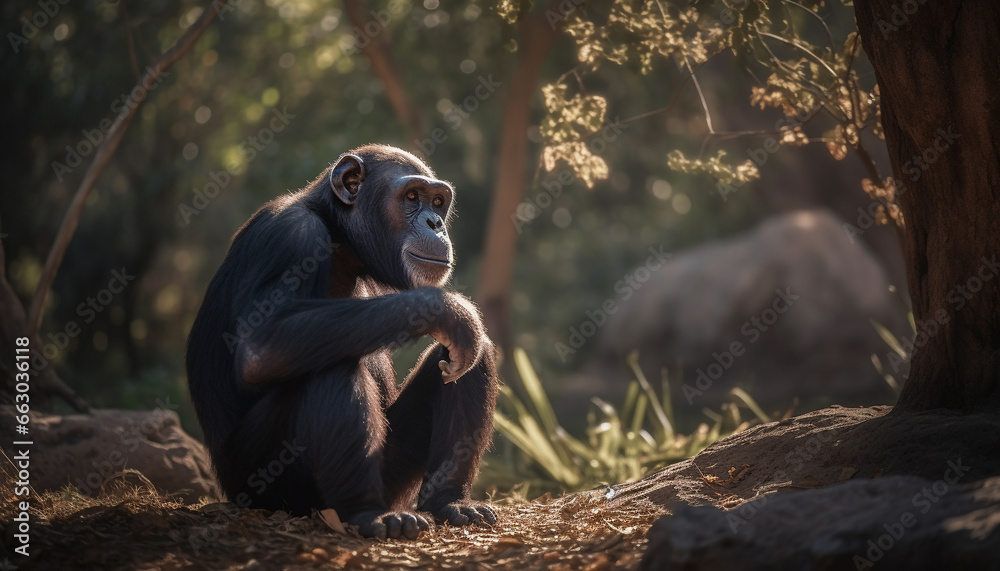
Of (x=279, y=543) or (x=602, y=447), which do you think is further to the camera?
(x=602, y=447)

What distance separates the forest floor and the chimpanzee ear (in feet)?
6.04

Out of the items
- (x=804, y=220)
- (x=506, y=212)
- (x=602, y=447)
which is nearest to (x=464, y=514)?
(x=602, y=447)

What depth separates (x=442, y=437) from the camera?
4.56 metres

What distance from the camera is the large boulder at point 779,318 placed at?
1502 cm

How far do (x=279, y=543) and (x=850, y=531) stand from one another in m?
2.40

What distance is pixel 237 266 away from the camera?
4457mm

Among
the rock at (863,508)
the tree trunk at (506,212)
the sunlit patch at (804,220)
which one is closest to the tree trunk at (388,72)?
the tree trunk at (506,212)

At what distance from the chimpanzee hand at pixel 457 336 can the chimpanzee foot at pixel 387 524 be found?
2.34ft

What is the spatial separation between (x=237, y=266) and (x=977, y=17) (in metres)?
3.85

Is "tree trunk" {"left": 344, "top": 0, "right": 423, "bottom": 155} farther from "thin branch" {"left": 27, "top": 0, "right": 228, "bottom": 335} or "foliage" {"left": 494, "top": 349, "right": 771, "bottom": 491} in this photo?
"thin branch" {"left": 27, "top": 0, "right": 228, "bottom": 335}

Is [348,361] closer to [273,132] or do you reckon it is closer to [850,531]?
[850,531]

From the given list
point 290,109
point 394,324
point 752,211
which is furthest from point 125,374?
point 752,211

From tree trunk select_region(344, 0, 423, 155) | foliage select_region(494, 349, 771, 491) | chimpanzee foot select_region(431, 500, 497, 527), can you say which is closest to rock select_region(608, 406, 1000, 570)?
chimpanzee foot select_region(431, 500, 497, 527)

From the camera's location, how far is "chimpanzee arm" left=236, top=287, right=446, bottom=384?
13.2ft
